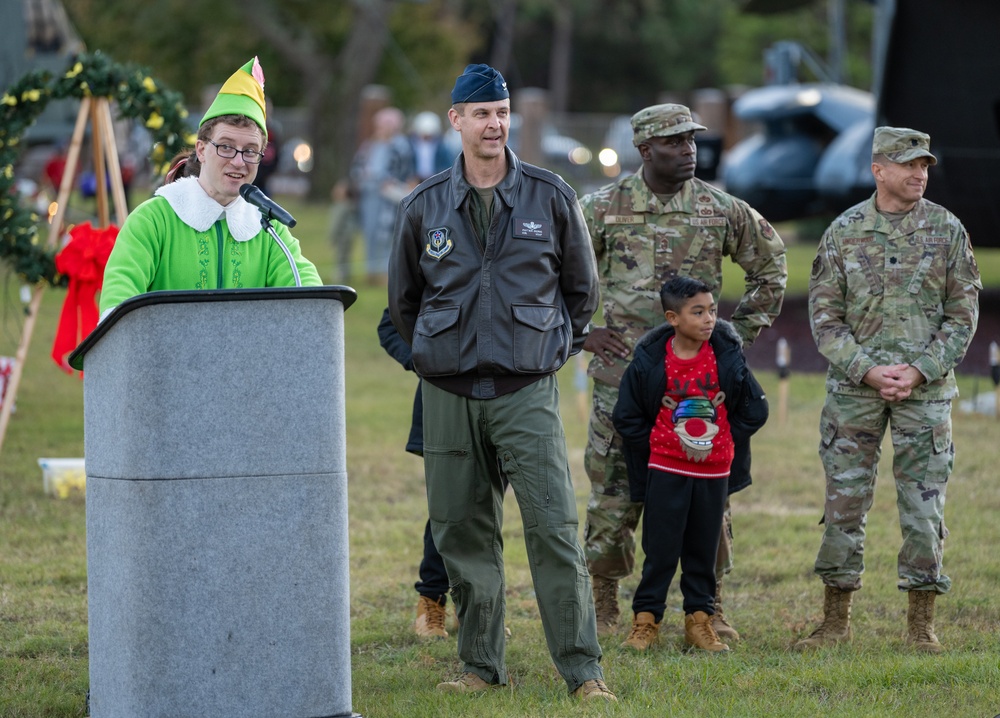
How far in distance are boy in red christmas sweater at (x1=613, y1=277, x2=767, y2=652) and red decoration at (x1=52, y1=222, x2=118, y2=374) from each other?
442 centimetres

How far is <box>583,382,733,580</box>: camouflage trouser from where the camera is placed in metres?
6.55

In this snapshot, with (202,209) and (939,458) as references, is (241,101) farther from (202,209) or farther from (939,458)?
(939,458)

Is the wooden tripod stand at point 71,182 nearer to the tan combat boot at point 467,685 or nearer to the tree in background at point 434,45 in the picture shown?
the tan combat boot at point 467,685

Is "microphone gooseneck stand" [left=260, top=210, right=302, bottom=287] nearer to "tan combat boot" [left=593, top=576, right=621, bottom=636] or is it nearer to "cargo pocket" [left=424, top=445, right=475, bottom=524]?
"cargo pocket" [left=424, top=445, right=475, bottom=524]

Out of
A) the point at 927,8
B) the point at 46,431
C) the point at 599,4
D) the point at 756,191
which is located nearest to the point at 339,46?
the point at 599,4

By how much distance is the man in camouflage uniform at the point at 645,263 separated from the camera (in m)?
6.50

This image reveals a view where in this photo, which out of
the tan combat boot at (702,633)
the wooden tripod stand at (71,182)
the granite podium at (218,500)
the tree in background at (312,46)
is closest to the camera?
the granite podium at (218,500)

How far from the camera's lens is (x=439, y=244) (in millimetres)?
5340

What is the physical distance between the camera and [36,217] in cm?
1032

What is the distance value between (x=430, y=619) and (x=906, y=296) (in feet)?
8.47

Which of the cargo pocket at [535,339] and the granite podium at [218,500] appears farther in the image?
the cargo pocket at [535,339]

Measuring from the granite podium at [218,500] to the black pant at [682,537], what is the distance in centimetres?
203

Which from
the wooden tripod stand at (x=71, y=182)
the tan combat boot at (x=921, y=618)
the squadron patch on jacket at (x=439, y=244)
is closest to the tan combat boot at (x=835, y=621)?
the tan combat boot at (x=921, y=618)

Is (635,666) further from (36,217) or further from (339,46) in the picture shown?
(339,46)
